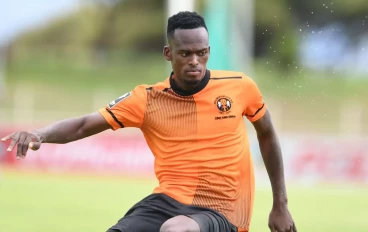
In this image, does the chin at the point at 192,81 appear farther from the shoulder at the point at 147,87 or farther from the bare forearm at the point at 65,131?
the bare forearm at the point at 65,131

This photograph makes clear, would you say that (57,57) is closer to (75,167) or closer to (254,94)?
(75,167)

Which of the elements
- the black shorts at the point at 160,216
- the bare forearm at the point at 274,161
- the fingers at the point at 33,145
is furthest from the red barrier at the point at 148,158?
the fingers at the point at 33,145

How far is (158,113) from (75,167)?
17.5m

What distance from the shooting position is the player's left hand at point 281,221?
6.91 m

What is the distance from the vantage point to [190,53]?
6.36 meters

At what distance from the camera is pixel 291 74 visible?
40188 mm

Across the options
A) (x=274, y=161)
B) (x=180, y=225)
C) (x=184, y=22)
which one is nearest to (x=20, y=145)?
(x=180, y=225)

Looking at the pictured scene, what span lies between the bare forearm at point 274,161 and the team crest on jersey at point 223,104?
541mm

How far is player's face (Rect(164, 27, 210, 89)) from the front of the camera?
6.35 m

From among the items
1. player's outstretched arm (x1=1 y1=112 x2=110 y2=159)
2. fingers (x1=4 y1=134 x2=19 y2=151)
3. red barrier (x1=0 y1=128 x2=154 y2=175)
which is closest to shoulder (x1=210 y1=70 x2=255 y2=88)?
player's outstretched arm (x1=1 y1=112 x2=110 y2=159)

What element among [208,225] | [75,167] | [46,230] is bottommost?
[75,167]

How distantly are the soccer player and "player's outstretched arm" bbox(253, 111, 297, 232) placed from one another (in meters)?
0.17

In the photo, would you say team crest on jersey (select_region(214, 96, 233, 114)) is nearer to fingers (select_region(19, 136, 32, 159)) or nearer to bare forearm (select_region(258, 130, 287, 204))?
bare forearm (select_region(258, 130, 287, 204))

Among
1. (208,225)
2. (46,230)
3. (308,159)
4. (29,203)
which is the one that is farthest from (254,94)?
(308,159)
